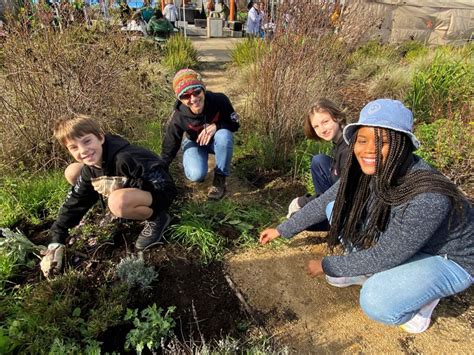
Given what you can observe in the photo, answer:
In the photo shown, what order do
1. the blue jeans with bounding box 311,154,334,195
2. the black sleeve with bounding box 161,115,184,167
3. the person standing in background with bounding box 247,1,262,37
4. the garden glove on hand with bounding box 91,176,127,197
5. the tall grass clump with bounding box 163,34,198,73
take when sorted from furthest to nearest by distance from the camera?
the tall grass clump with bounding box 163,34,198,73 → the person standing in background with bounding box 247,1,262,37 → the black sleeve with bounding box 161,115,184,167 → the blue jeans with bounding box 311,154,334,195 → the garden glove on hand with bounding box 91,176,127,197

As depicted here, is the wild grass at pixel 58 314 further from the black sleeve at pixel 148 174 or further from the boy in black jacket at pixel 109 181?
the black sleeve at pixel 148 174

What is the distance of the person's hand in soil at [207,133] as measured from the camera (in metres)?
2.92

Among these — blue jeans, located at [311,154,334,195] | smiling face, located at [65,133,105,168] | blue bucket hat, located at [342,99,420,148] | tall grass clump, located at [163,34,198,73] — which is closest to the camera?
blue bucket hat, located at [342,99,420,148]

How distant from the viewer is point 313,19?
2914 mm

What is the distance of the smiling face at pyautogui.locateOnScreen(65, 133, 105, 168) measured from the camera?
1.91 meters

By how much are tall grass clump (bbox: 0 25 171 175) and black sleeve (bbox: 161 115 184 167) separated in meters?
0.80

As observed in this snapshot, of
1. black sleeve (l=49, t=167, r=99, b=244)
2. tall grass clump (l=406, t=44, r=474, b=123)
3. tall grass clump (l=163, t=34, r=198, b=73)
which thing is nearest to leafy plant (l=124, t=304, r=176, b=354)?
black sleeve (l=49, t=167, r=99, b=244)

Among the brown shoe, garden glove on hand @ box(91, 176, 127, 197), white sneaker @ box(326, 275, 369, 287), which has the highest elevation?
garden glove on hand @ box(91, 176, 127, 197)

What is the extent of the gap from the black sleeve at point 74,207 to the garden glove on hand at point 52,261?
0.08 m

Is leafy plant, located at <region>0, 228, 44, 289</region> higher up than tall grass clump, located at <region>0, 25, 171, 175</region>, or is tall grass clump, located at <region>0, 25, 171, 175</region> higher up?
tall grass clump, located at <region>0, 25, 171, 175</region>

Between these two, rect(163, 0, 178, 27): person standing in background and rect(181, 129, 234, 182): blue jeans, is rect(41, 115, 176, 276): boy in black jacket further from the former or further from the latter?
rect(163, 0, 178, 27): person standing in background

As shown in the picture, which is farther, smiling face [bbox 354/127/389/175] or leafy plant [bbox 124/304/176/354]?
leafy plant [bbox 124/304/176/354]

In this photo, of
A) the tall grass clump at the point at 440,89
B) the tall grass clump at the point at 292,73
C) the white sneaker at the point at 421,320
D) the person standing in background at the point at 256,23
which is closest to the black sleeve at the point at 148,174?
the tall grass clump at the point at 292,73

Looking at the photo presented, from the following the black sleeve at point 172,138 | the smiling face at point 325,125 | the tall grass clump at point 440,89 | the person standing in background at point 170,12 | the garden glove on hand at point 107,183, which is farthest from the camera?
the person standing in background at point 170,12
